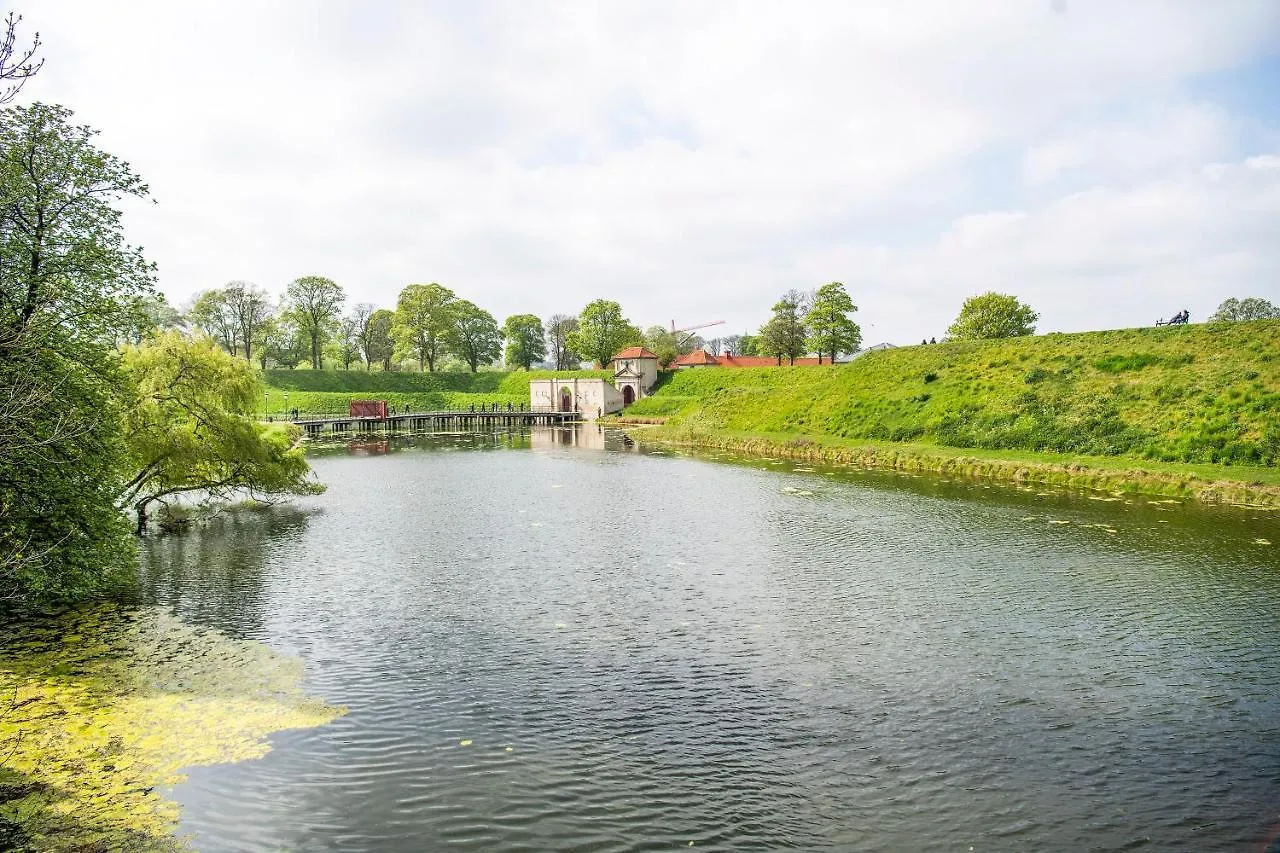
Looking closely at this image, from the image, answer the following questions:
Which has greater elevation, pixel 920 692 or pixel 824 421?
pixel 824 421

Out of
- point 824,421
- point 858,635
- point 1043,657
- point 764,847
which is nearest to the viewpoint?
point 764,847

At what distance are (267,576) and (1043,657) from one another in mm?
17637

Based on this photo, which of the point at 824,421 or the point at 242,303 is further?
the point at 242,303

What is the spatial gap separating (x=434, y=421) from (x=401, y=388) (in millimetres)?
24682

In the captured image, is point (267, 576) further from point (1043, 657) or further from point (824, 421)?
point (824, 421)

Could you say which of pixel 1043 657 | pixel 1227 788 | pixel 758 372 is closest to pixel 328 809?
pixel 1227 788

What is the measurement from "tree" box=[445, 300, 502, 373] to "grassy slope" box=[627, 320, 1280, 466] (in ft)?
208

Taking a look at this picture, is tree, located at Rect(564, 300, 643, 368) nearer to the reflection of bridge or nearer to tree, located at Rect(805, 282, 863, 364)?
the reflection of bridge

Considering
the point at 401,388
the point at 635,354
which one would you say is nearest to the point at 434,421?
the point at 401,388

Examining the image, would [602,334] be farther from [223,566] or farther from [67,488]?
[67,488]

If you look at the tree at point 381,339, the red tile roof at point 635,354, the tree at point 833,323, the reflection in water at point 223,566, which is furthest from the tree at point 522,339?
the reflection in water at point 223,566

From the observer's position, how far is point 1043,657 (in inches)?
524

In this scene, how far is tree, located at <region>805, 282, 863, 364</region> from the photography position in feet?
306

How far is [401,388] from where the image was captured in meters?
110
